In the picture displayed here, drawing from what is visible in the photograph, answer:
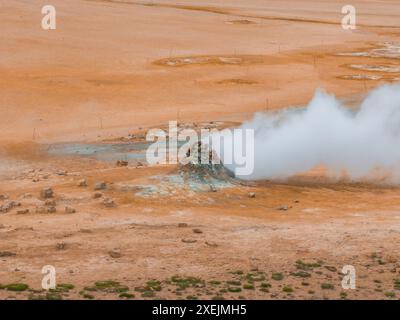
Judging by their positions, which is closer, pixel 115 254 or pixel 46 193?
pixel 115 254

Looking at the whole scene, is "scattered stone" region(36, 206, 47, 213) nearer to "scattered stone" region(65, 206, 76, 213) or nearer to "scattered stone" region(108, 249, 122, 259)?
"scattered stone" region(65, 206, 76, 213)

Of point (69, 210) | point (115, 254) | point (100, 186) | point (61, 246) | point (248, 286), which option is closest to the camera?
point (248, 286)

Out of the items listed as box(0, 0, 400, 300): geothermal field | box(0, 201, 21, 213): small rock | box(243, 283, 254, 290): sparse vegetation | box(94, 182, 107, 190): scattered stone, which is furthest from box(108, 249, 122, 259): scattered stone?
box(94, 182, 107, 190): scattered stone

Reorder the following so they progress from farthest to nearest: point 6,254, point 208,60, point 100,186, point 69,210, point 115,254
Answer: point 208,60 → point 100,186 → point 69,210 → point 115,254 → point 6,254

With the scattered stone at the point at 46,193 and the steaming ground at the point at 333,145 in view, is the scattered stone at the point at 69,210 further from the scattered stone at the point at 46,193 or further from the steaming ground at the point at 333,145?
the steaming ground at the point at 333,145

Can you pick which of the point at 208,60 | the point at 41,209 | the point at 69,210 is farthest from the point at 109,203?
the point at 208,60

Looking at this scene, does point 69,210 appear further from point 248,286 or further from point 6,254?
point 248,286
